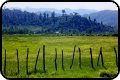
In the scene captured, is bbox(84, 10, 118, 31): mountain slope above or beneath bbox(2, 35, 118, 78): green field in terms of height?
above

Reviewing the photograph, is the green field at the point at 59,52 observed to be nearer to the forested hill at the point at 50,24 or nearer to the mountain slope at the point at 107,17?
the forested hill at the point at 50,24

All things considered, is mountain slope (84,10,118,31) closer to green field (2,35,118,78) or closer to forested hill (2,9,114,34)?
forested hill (2,9,114,34)

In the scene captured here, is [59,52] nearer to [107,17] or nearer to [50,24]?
[50,24]

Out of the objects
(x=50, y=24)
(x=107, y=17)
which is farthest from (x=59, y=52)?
(x=107, y=17)

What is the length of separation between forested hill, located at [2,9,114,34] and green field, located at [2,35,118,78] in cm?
A: 18

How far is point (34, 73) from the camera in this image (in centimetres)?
884

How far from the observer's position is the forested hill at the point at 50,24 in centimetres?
896

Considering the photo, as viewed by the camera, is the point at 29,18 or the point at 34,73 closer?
the point at 34,73

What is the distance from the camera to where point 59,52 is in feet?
30.6

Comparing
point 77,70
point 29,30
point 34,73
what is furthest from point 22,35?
point 77,70

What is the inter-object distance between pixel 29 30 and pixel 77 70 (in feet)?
5.41

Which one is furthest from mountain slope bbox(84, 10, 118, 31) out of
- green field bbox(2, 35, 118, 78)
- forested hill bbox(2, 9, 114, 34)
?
green field bbox(2, 35, 118, 78)

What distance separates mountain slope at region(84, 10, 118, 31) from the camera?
331 inches

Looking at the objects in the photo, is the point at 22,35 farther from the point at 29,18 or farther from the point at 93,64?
the point at 93,64
